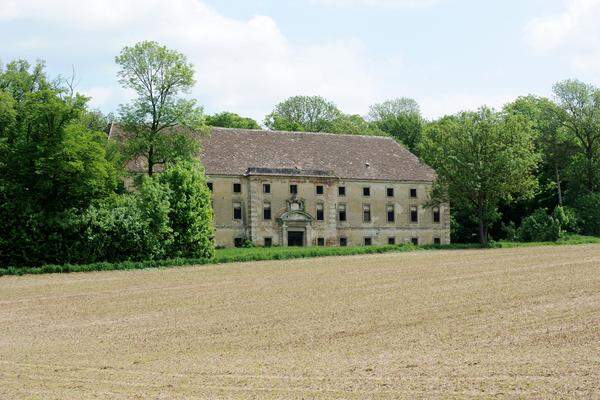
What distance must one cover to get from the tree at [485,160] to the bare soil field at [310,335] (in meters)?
22.9

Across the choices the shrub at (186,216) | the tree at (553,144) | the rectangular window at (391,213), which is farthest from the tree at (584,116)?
the shrub at (186,216)

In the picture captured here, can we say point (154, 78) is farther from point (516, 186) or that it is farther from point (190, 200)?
point (516, 186)

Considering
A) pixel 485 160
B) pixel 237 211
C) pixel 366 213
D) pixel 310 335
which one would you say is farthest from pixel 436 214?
pixel 310 335

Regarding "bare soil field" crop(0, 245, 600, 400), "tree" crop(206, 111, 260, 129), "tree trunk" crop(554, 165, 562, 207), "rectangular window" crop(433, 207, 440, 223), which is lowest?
"bare soil field" crop(0, 245, 600, 400)

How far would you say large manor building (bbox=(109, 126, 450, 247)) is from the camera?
64.5 metres

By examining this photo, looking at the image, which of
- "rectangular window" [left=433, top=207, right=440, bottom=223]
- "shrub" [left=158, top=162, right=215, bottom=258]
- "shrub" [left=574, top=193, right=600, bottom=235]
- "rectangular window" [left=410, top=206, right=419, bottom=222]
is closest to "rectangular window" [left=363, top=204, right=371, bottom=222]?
"rectangular window" [left=410, top=206, right=419, bottom=222]

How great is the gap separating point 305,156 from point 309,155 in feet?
1.59

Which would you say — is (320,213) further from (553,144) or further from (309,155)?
(553,144)

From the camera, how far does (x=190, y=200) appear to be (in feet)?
152

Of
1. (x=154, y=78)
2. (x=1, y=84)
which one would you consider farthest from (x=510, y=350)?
(x=1, y=84)

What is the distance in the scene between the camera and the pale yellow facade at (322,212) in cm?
6425

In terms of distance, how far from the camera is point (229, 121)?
8919 centimetres

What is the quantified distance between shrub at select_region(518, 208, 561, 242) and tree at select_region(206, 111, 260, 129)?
1561 inches

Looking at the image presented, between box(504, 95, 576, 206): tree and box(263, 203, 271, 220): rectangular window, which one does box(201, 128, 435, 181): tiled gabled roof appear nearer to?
box(263, 203, 271, 220): rectangular window
